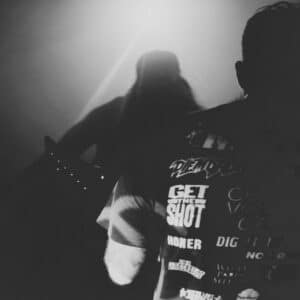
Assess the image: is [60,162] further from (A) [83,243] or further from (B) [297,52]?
(B) [297,52]

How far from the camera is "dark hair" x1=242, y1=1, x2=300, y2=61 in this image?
55.0 inches

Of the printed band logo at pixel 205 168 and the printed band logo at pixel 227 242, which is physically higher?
the printed band logo at pixel 205 168

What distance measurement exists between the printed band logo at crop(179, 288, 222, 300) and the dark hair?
88cm

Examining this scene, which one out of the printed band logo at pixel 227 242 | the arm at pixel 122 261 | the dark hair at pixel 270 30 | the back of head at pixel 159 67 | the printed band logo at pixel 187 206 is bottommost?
the arm at pixel 122 261

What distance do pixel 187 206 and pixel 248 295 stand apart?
1.23 feet

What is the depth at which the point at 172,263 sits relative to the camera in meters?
1.38

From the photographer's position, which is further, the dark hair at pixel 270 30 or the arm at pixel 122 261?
the arm at pixel 122 261

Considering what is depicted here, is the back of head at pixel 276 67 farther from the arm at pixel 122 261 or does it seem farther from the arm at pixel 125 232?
the arm at pixel 122 261

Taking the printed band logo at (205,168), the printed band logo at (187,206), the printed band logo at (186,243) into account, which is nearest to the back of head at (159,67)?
the printed band logo at (205,168)

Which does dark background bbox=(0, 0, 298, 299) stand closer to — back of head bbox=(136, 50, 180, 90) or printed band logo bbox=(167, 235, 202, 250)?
back of head bbox=(136, 50, 180, 90)

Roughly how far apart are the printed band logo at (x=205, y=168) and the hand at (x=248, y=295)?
42 centimetres

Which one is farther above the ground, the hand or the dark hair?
the dark hair

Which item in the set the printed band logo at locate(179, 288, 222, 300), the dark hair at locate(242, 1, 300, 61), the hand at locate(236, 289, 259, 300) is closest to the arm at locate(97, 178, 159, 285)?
the printed band logo at locate(179, 288, 222, 300)

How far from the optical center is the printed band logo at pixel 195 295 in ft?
4.33
